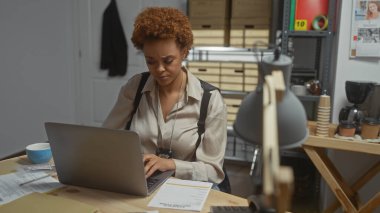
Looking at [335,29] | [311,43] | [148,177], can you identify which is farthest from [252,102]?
[311,43]

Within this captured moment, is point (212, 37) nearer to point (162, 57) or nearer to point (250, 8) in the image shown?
point (250, 8)

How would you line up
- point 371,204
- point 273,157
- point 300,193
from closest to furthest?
point 273,157
point 371,204
point 300,193

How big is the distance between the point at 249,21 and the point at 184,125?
1521mm

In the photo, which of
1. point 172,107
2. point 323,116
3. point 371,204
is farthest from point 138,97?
point 371,204

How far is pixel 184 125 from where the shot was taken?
5.10 ft

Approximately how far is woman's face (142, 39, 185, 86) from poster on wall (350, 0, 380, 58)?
129cm

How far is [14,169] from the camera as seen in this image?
1301 millimetres

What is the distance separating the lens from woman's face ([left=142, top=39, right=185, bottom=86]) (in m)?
1.46

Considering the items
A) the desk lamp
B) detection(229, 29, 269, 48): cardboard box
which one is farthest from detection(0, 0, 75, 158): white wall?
the desk lamp

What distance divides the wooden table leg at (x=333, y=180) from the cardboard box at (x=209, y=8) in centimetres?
133

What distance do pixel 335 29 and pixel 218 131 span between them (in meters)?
1.42

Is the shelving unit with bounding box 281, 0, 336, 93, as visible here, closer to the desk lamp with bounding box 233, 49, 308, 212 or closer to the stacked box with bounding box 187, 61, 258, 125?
the stacked box with bounding box 187, 61, 258, 125

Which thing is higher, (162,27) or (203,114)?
(162,27)

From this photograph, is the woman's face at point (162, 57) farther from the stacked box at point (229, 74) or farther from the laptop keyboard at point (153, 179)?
the stacked box at point (229, 74)
